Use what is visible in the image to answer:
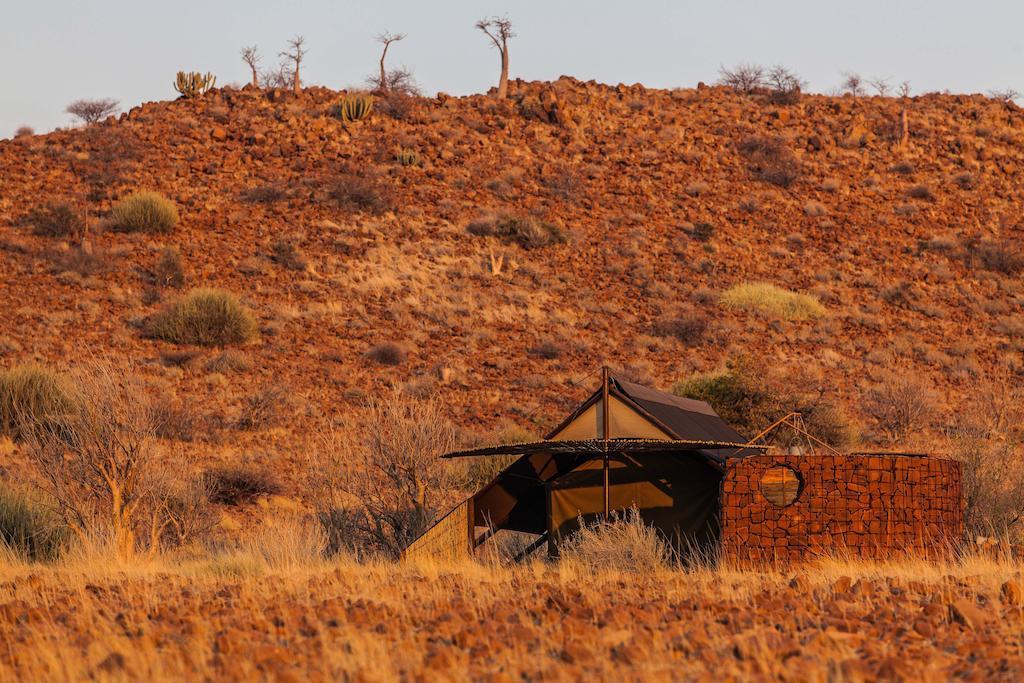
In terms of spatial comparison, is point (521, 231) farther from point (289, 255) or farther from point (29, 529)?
point (29, 529)

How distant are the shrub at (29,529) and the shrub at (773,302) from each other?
22688 millimetres

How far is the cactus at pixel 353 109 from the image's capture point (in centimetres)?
4612

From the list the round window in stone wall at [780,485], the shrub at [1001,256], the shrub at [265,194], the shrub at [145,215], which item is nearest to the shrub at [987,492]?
the round window in stone wall at [780,485]

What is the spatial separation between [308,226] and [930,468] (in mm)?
28379

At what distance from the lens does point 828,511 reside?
39.2 ft

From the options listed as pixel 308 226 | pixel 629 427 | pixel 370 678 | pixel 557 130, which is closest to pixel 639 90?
pixel 557 130

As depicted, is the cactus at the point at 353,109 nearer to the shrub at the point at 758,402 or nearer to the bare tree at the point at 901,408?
the shrub at the point at 758,402

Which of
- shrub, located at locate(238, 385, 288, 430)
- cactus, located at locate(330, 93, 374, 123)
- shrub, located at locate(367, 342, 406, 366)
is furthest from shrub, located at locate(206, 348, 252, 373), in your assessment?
cactus, located at locate(330, 93, 374, 123)

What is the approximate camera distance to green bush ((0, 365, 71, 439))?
2222 cm

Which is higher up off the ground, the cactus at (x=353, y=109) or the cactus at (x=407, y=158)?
the cactus at (x=353, y=109)

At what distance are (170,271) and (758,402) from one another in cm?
1829

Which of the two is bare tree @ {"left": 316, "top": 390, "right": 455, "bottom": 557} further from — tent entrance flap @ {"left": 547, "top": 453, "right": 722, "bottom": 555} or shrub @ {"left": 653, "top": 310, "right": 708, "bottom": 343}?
shrub @ {"left": 653, "top": 310, "right": 708, "bottom": 343}

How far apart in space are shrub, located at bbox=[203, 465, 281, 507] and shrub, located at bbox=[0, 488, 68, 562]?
425 cm

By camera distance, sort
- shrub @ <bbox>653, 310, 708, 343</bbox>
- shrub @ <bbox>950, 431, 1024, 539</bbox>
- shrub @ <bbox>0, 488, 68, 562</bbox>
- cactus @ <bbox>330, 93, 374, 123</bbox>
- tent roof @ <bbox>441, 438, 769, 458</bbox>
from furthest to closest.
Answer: cactus @ <bbox>330, 93, 374, 123</bbox> → shrub @ <bbox>653, 310, 708, 343</bbox> → shrub @ <bbox>950, 431, 1024, 539</bbox> → shrub @ <bbox>0, 488, 68, 562</bbox> → tent roof @ <bbox>441, 438, 769, 458</bbox>
